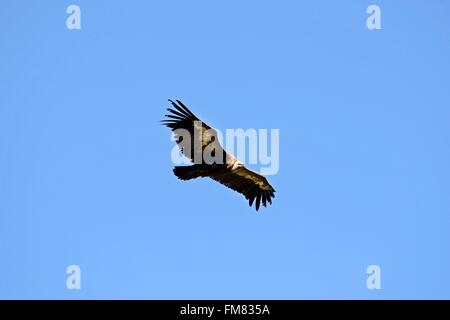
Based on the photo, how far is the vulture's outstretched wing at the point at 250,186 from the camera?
18953mm

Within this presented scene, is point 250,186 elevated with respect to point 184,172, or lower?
lower

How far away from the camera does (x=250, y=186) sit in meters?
19.2

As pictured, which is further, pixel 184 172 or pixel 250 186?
pixel 250 186

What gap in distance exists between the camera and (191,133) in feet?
57.6

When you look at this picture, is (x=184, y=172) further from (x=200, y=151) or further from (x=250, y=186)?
(x=250, y=186)

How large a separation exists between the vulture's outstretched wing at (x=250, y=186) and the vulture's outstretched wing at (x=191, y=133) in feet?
4.59

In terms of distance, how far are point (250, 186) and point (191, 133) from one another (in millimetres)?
2660

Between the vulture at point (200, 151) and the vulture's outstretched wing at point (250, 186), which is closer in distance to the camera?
the vulture at point (200, 151)

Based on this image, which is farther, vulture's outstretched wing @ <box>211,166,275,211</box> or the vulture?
vulture's outstretched wing @ <box>211,166,275,211</box>

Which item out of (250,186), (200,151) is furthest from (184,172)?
(250,186)

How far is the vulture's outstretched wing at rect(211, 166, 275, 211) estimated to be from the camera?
746 inches

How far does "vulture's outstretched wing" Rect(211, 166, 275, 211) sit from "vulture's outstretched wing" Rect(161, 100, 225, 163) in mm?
1398
